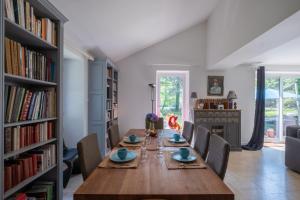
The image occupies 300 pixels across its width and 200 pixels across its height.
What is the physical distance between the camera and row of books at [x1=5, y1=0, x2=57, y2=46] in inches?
61.0

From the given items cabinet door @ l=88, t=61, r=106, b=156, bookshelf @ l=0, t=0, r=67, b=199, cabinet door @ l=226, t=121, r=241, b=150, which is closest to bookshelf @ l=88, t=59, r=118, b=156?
cabinet door @ l=88, t=61, r=106, b=156

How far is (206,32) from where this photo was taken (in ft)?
18.5

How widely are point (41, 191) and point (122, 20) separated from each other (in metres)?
2.41

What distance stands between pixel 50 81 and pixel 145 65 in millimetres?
3628

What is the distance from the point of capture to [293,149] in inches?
150

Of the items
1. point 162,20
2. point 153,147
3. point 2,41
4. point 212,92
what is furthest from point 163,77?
point 2,41

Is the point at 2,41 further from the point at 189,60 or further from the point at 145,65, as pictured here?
the point at 189,60

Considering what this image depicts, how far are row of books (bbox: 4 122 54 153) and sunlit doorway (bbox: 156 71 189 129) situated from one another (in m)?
3.86

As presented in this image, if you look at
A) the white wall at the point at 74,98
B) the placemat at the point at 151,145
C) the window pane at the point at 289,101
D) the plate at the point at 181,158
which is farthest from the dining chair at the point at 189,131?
the window pane at the point at 289,101

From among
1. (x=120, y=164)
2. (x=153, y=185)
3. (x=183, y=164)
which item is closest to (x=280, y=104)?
(x=183, y=164)

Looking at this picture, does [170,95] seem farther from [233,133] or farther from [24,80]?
[24,80]

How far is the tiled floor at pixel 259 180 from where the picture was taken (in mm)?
2855

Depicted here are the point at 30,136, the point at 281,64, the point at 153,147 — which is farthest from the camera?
the point at 281,64

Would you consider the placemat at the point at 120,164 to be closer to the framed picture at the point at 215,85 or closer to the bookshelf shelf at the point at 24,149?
the bookshelf shelf at the point at 24,149
